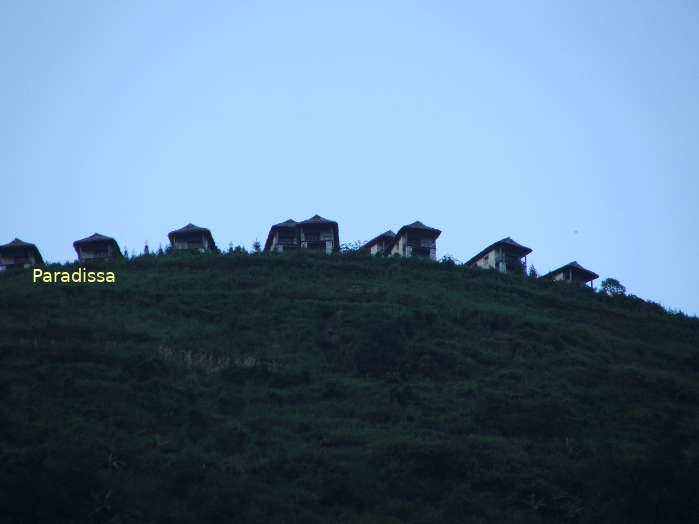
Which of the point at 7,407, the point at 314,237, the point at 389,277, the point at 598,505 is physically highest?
the point at 314,237

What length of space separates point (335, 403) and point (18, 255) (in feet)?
152

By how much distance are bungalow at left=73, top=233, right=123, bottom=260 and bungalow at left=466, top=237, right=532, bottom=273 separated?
109 ft

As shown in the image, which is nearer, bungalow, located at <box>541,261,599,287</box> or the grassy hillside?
the grassy hillside

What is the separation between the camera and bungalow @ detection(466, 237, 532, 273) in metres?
75.5

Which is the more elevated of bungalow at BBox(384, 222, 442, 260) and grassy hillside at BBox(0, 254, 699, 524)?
bungalow at BBox(384, 222, 442, 260)

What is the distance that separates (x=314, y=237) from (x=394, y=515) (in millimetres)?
51416

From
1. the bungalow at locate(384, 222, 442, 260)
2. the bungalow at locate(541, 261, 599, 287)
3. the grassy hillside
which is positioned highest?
the bungalow at locate(384, 222, 442, 260)

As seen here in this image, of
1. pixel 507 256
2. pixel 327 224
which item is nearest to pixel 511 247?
pixel 507 256

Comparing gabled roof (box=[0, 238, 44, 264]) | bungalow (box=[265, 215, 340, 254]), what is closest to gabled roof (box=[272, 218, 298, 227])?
bungalow (box=[265, 215, 340, 254])

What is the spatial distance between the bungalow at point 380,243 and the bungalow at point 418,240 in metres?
6.12

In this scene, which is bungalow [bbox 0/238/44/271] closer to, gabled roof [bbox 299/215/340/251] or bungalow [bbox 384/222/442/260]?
gabled roof [bbox 299/215/340/251]

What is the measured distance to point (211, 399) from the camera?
36.4m

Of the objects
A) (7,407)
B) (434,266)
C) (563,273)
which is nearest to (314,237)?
(434,266)

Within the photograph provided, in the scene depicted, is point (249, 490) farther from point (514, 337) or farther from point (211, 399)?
point (514, 337)
